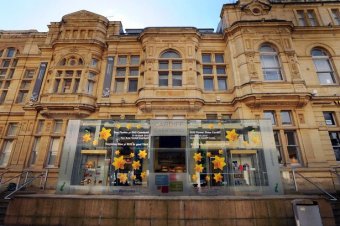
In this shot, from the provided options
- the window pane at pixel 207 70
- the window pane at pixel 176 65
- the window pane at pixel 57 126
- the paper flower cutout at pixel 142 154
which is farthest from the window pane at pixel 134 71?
the paper flower cutout at pixel 142 154

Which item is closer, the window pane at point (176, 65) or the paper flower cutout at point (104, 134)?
the paper flower cutout at point (104, 134)

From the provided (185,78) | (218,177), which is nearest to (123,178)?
(218,177)

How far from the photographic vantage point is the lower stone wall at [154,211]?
7.49 metres

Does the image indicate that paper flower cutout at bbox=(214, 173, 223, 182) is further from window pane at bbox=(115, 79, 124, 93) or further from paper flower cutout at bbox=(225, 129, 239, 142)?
window pane at bbox=(115, 79, 124, 93)

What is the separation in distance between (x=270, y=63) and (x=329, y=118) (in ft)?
17.4

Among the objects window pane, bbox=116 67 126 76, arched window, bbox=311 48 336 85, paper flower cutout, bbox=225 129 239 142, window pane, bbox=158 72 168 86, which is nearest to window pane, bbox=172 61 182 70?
window pane, bbox=158 72 168 86

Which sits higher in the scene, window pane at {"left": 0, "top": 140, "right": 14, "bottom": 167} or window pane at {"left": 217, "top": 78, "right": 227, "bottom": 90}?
window pane at {"left": 217, "top": 78, "right": 227, "bottom": 90}

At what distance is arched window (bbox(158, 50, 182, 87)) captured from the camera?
1488 centimetres

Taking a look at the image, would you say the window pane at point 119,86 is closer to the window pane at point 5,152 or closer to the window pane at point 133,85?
the window pane at point 133,85

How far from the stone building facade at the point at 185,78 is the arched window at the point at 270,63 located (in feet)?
0.24

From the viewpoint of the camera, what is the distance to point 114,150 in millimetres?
10000

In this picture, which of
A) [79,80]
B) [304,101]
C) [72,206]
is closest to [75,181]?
[72,206]

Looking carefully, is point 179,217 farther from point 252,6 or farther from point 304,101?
point 252,6

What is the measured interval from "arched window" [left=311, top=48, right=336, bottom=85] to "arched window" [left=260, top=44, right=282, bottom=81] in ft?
10.1
